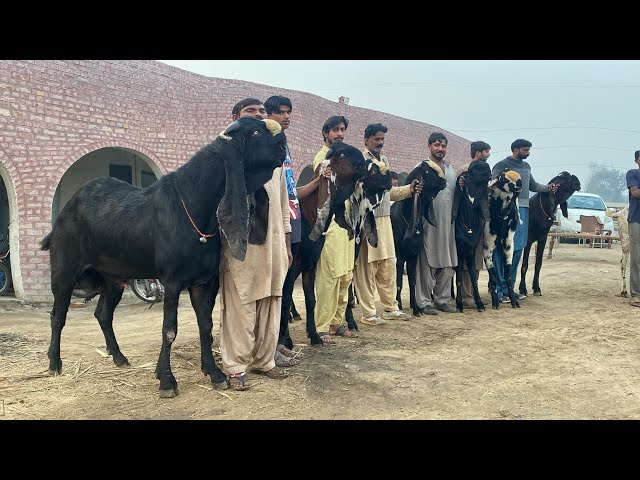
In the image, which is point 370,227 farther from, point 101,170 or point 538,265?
point 101,170

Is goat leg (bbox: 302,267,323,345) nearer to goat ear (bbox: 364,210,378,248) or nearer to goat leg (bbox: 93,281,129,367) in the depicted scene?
goat ear (bbox: 364,210,378,248)

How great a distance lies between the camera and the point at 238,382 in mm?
3789

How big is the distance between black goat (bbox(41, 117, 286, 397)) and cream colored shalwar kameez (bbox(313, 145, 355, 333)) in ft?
4.70

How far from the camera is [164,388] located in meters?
3.66

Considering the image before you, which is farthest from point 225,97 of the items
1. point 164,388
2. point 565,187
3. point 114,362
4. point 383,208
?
point 164,388

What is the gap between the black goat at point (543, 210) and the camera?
8.35m

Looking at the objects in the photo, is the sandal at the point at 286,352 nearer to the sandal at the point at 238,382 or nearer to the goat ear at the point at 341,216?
the sandal at the point at 238,382

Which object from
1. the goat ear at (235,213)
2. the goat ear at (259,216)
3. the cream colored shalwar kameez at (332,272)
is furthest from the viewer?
the cream colored shalwar kameez at (332,272)

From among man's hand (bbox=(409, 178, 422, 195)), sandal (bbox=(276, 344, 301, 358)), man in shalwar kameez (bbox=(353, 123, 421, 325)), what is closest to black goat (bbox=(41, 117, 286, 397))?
sandal (bbox=(276, 344, 301, 358))

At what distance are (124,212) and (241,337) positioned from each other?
134 cm

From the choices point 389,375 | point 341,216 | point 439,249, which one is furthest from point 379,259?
point 389,375

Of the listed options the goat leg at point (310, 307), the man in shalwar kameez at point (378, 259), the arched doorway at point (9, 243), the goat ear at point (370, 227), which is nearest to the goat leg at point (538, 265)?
the man in shalwar kameez at point (378, 259)

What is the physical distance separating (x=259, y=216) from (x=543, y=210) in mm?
6265

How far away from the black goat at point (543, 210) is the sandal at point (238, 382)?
19.8ft
